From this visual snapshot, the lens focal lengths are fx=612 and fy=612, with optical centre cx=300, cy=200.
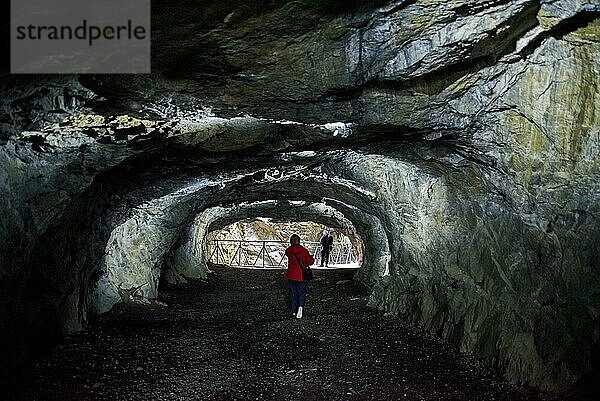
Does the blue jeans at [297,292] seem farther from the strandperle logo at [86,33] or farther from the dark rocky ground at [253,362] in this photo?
the strandperle logo at [86,33]

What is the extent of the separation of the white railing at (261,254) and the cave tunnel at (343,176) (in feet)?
61.2

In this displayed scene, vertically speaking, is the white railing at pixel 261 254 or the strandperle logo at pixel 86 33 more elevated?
the strandperle logo at pixel 86 33

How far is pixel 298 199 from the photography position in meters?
14.8

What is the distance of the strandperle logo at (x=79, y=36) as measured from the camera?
11.5 feet

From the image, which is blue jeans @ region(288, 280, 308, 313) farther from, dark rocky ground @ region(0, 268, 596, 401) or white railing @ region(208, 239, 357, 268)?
white railing @ region(208, 239, 357, 268)

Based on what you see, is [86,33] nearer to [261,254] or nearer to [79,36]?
[79,36]

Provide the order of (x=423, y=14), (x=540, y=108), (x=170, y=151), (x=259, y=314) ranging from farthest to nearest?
(x=259, y=314)
(x=170, y=151)
(x=540, y=108)
(x=423, y=14)

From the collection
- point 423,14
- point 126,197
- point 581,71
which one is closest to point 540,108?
point 581,71

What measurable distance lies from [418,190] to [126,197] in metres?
4.52

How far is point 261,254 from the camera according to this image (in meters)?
28.4

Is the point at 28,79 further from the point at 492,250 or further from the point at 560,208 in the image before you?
the point at 492,250

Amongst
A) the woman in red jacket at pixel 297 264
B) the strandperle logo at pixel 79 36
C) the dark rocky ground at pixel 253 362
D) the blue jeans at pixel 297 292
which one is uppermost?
the strandperle logo at pixel 79 36

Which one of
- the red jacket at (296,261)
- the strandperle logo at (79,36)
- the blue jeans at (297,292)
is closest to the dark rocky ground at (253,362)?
the blue jeans at (297,292)

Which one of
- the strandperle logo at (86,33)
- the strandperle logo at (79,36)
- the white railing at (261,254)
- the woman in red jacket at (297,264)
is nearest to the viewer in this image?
the strandperle logo at (79,36)
